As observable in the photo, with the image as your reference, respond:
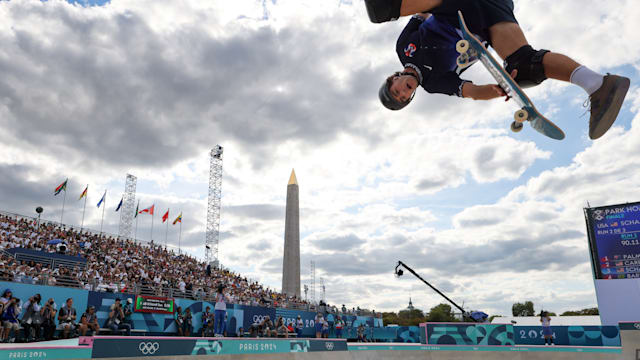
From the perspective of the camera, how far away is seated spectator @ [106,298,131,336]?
725 inches

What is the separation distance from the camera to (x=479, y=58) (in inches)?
271

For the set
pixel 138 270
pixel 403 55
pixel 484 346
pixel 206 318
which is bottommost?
pixel 484 346

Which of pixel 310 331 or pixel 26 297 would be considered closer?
pixel 26 297

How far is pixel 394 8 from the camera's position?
6.90 meters

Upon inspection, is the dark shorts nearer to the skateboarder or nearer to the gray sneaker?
the skateboarder

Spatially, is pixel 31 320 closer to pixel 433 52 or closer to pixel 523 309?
pixel 433 52

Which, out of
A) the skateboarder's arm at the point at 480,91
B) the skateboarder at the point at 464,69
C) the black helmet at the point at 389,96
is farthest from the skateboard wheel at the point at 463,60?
the black helmet at the point at 389,96

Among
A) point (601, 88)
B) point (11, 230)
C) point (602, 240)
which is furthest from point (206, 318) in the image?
point (602, 240)

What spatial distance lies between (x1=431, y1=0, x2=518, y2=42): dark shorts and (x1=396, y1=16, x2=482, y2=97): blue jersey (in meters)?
0.44

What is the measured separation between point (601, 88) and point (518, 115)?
109cm

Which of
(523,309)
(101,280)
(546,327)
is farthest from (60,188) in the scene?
(523,309)

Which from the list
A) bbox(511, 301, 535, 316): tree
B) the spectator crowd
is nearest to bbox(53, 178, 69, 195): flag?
the spectator crowd

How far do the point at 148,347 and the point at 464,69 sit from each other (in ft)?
37.8

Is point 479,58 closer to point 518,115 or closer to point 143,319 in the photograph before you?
point 518,115
